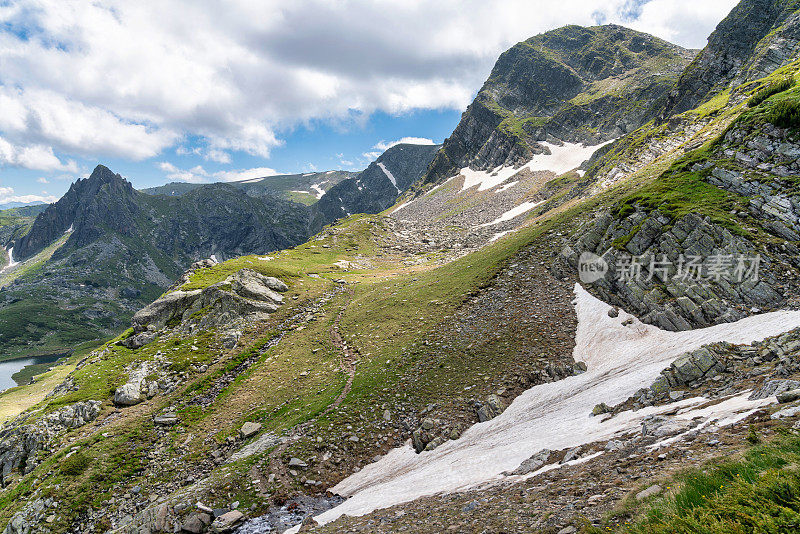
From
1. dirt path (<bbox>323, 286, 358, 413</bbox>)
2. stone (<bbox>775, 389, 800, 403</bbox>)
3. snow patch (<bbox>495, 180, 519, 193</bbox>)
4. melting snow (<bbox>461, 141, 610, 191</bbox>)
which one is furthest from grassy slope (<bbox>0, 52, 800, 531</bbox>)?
melting snow (<bbox>461, 141, 610, 191</bbox>)

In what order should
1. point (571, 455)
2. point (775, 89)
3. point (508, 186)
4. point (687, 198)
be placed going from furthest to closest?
point (508, 186), point (775, 89), point (687, 198), point (571, 455)

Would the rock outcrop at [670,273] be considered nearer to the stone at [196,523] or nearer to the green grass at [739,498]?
the green grass at [739,498]

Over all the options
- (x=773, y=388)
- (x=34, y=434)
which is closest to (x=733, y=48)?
(x=773, y=388)

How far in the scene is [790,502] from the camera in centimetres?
550

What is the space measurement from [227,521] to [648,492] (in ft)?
71.5

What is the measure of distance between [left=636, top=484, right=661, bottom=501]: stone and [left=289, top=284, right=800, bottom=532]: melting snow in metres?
6.97

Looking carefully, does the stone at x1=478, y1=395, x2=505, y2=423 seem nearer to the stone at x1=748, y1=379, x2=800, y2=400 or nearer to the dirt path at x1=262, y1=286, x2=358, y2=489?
the dirt path at x1=262, y1=286, x2=358, y2=489

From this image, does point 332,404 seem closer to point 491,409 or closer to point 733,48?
point 491,409

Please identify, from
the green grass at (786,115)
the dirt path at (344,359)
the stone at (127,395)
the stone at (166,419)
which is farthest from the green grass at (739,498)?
the stone at (127,395)

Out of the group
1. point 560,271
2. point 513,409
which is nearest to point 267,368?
point 513,409

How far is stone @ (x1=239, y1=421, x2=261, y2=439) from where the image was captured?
26.7m

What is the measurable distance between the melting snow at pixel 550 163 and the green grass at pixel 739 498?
164 m

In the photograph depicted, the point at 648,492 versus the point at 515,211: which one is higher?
the point at 515,211

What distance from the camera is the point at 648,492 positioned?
27.7 feet
